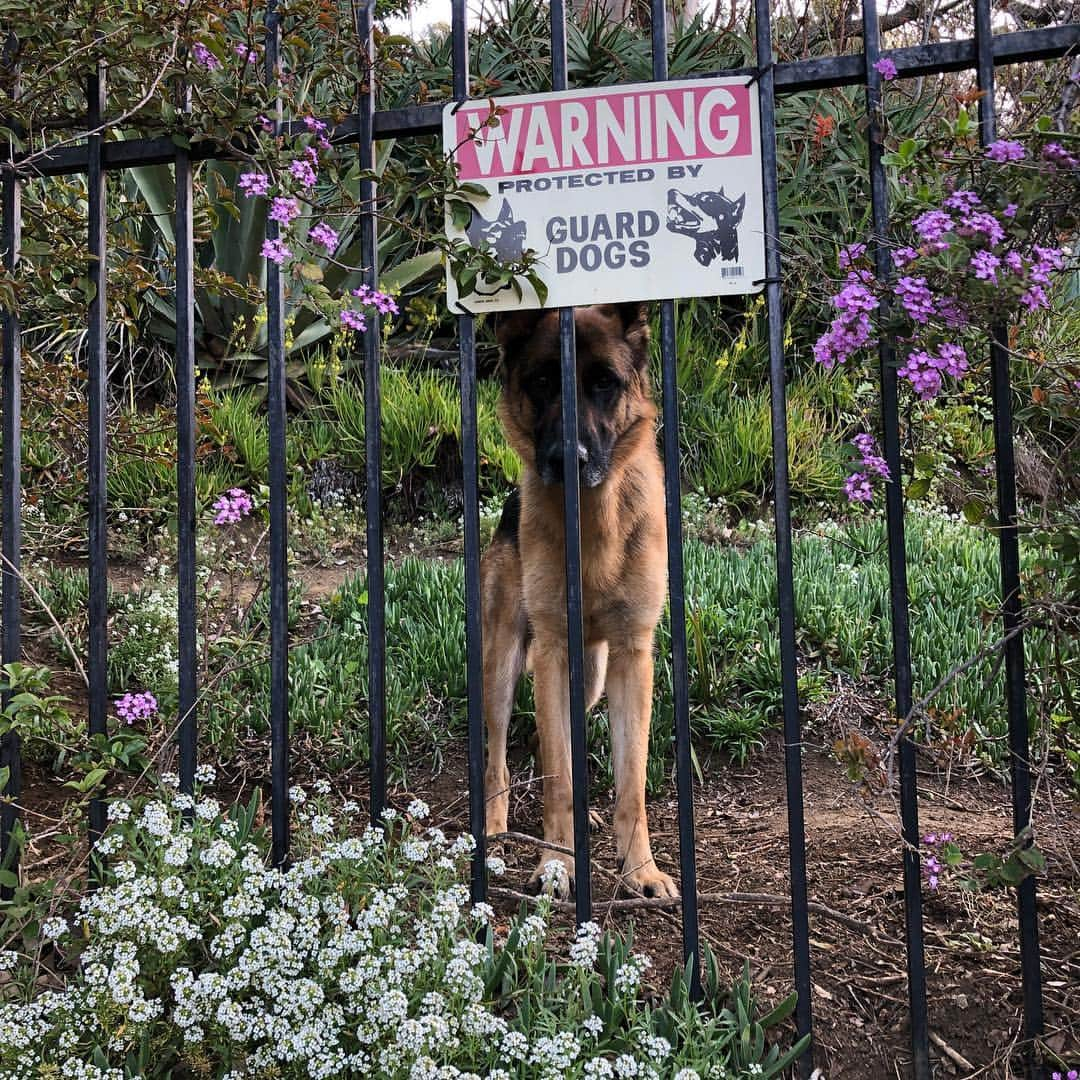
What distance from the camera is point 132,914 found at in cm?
229

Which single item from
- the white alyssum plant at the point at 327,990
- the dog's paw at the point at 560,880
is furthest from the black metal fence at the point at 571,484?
the dog's paw at the point at 560,880

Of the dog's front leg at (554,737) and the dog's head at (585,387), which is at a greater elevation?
the dog's head at (585,387)

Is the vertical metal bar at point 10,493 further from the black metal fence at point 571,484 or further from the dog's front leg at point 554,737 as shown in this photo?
the dog's front leg at point 554,737

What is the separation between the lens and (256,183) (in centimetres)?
261

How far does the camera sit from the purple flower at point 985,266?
7.07ft

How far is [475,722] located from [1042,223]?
1.72 metres

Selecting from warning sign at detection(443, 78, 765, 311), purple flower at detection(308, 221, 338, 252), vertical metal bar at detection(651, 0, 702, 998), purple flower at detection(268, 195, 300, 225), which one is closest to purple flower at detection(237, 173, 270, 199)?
purple flower at detection(268, 195, 300, 225)

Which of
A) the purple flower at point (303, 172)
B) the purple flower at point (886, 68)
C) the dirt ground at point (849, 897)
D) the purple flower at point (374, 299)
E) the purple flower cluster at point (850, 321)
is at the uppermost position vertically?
the purple flower at point (886, 68)

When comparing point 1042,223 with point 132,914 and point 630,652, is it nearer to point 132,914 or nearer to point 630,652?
point 630,652

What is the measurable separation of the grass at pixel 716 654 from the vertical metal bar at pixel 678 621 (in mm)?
1363

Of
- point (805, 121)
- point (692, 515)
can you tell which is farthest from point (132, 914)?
point (805, 121)

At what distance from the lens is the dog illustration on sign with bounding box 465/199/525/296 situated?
2.62 metres

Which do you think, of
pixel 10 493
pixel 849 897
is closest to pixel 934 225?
pixel 849 897

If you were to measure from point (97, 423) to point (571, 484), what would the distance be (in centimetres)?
130
